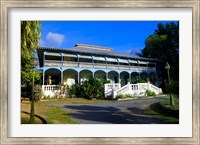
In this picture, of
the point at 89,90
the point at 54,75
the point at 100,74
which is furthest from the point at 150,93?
the point at 54,75

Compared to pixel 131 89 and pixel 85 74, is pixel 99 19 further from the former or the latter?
pixel 85 74

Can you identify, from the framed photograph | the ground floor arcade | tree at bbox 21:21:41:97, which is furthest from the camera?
the ground floor arcade

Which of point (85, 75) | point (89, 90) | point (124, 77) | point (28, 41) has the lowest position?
point (89, 90)

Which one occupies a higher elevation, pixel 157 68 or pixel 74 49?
pixel 74 49

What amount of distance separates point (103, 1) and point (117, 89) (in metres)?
7.38

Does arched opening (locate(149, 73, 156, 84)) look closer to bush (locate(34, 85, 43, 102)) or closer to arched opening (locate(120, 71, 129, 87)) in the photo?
arched opening (locate(120, 71, 129, 87))

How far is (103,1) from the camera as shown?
4.46 meters

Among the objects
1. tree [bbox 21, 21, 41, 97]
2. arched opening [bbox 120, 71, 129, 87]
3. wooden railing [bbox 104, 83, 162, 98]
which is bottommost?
wooden railing [bbox 104, 83, 162, 98]

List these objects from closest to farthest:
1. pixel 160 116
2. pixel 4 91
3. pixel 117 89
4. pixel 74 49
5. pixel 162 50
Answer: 1. pixel 4 91
2. pixel 160 116
3. pixel 162 50
4. pixel 117 89
5. pixel 74 49

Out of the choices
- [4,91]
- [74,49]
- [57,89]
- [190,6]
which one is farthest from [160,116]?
[74,49]

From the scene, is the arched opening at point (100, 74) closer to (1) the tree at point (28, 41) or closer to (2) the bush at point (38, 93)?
(2) the bush at point (38, 93)

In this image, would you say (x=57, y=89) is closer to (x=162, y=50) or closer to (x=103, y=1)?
(x=162, y=50)

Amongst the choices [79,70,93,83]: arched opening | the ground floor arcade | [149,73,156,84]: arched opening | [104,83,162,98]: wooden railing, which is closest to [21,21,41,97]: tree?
the ground floor arcade

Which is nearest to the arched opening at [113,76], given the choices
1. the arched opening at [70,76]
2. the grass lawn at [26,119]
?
the arched opening at [70,76]
